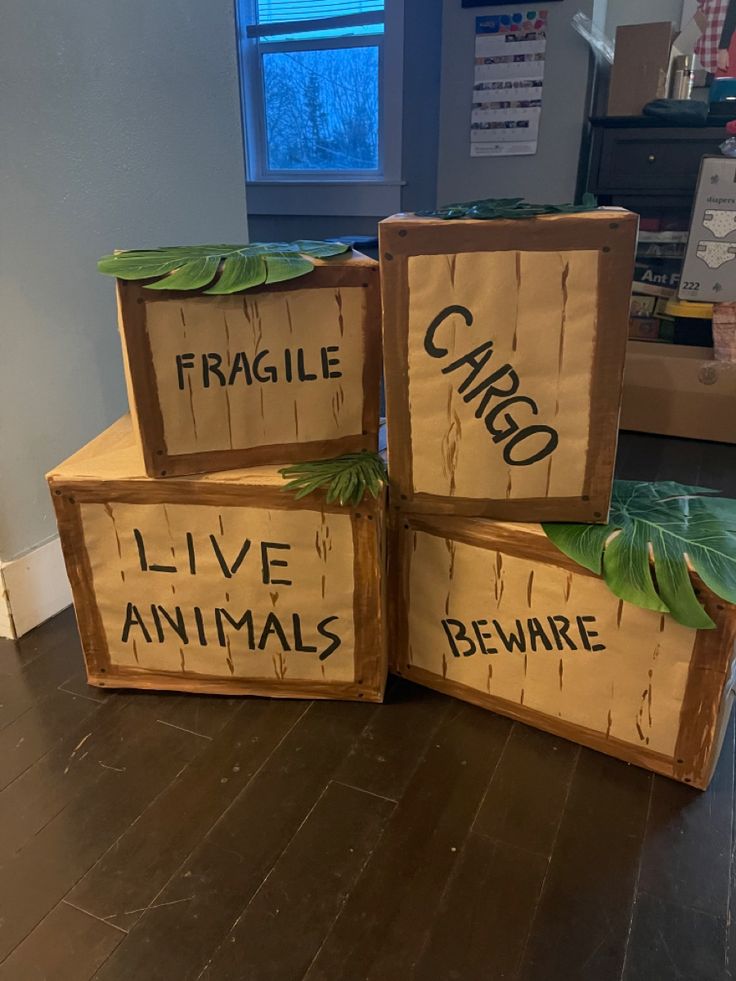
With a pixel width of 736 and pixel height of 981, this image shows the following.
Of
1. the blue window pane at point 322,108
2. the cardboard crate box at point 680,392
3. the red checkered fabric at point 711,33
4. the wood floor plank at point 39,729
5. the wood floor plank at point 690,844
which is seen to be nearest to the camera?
the wood floor plank at point 690,844

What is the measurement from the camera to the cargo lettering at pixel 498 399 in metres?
1.14

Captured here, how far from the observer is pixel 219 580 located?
1341mm

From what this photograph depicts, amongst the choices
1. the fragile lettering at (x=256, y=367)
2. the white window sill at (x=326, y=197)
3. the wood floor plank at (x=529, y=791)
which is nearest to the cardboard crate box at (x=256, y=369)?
the fragile lettering at (x=256, y=367)

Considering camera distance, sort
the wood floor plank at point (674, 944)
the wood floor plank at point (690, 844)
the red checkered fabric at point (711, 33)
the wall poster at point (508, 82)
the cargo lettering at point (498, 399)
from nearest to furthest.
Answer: the wood floor plank at point (674, 944)
the wood floor plank at point (690, 844)
the cargo lettering at point (498, 399)
the red checkered fabric at point (711, 33)
the wall poster at point (508, 82)

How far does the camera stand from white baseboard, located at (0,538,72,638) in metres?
1.58

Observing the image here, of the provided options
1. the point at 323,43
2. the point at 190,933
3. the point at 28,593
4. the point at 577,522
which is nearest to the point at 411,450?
the point at 577,522

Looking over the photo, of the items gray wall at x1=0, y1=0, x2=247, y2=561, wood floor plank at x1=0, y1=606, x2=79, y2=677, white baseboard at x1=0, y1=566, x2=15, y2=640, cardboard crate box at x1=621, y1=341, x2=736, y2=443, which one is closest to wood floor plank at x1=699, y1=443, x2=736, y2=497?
cardboard crate box at x1=621, y1=341, x2=736, y2=443

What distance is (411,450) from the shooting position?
1253 mm

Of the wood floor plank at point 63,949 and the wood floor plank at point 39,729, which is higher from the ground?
the wood floor plank at point 63,949

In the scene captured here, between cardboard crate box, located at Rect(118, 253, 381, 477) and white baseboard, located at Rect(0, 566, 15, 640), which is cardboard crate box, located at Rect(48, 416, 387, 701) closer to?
cardboard crate box, located at Rect(118, 253, 381, 477)

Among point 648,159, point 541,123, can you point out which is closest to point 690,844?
point 648,159

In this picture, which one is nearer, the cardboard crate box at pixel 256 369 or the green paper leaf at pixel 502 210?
the green paper leaf at pixel 502 210

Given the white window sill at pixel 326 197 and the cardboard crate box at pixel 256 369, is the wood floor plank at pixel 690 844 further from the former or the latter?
the white window sill at pixel 326 197

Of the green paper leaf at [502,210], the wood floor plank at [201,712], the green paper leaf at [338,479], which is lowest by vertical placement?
the wood floor plank at [201,712]
